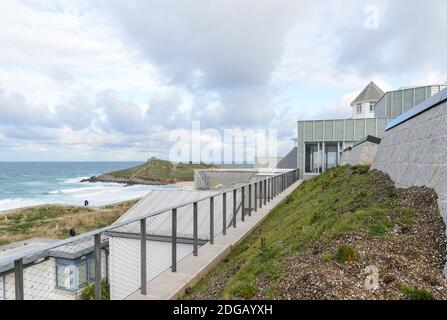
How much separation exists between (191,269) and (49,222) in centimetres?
3239

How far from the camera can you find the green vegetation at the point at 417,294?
262cm

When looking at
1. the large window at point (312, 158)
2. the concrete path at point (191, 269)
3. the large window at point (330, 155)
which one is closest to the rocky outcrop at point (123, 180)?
the large window at point (312, 158)

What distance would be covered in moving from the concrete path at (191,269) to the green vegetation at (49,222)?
24.0 m

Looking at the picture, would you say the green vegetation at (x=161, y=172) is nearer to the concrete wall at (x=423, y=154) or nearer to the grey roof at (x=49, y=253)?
the concrete wall at (x=423, y=154)

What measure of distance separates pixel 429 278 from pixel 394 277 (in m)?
0.30

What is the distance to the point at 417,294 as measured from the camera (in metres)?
2.66

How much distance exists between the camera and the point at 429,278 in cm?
293

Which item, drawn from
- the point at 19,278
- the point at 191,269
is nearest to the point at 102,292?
the point at 191,269

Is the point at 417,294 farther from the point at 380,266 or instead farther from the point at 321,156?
the point at 321,156

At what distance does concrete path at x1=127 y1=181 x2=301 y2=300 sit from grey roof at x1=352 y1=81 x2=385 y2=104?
30794 millimetres

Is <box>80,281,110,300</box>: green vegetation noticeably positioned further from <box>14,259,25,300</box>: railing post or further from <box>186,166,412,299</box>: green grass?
<box>14,259,25,300</box>: railing post

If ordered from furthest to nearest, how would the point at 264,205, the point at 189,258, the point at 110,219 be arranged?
the point at 110,219 → the point at 264,205 → the point at 189,258
